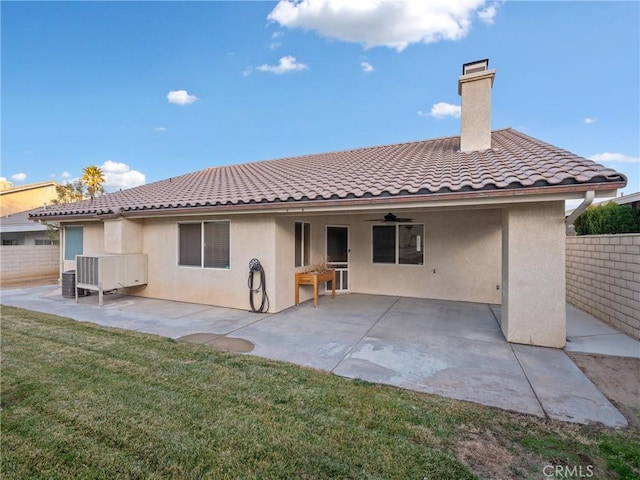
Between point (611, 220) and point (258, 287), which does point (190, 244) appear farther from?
point (611, 220)

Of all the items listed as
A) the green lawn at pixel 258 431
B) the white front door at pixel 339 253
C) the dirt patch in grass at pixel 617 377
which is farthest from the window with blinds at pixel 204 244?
the dirt patch in grass at pixel 617 377

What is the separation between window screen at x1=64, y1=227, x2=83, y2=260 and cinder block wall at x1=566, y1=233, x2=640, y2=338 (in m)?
15.3

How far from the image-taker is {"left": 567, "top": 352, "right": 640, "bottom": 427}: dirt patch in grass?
3.54 meters

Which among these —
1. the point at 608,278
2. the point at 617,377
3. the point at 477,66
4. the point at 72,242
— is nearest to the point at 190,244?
the point at 72,242

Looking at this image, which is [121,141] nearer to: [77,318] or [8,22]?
[8,22]

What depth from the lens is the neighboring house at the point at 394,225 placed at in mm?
5387

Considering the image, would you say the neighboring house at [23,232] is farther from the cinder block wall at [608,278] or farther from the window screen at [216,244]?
the cinder block wall at [608,278]

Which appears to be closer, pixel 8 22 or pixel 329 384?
pixel 329 384

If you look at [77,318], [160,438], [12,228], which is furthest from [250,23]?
[12,228]

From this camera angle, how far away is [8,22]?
10000mm

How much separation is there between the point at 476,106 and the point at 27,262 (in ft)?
59.7

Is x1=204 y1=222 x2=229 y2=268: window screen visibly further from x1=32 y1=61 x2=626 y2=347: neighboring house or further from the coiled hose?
the coiled hose

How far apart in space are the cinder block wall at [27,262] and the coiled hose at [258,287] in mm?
12060

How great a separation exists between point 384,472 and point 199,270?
7584 millimetres
